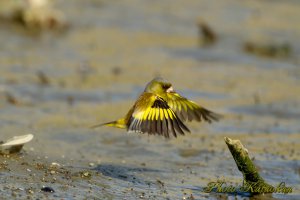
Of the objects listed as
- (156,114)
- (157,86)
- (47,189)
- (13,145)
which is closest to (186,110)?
(157,86)

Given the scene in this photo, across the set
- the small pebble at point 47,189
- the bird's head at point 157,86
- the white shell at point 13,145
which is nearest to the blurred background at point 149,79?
the small pebble at point 47,189

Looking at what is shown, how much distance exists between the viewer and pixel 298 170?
8.38 m

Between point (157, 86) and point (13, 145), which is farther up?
A: point (157, 86)

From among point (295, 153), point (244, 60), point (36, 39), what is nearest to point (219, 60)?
point (244, 60)

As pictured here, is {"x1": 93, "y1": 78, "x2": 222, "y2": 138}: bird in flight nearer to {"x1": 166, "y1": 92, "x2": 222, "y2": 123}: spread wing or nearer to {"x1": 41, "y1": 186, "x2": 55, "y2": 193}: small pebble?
{"x1": 166, "y1": 92, "x2": 222, "y2": 123}: spread wing

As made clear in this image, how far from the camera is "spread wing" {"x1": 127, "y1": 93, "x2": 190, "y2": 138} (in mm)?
7168

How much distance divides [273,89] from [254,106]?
44.7 inches

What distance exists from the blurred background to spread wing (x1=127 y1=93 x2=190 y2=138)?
1.86ft

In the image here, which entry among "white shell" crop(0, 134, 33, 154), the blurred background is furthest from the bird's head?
"white shell" crop(0, 134, 33, 154)

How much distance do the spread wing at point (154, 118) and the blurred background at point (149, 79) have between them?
1.86ft

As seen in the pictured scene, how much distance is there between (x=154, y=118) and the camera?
23.9 ft

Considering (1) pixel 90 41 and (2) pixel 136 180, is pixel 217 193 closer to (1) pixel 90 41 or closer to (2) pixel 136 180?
(2) pixel 136 180

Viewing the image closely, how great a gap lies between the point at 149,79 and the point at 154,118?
18.8 ft

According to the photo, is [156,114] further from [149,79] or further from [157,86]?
[149,79]
